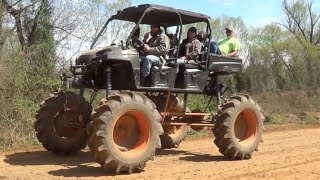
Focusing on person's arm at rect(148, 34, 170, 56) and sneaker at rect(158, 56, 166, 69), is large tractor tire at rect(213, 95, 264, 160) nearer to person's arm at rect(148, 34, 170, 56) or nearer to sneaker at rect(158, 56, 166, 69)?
sneaker at rect(158, 56, 166, 69)

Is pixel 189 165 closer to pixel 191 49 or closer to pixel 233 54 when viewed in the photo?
pixel 191 49

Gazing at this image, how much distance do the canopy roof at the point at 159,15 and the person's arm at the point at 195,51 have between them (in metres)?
0.51

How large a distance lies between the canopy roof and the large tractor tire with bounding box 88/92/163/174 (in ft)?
6.62

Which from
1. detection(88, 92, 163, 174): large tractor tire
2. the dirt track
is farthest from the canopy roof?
the dirt track

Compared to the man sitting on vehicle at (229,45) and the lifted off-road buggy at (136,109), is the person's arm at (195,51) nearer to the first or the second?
the lifted off-road buggy at (136,109)

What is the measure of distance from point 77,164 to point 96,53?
2.06m

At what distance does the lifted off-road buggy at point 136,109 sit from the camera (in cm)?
786

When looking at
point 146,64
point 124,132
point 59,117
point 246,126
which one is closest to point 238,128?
point 246,126

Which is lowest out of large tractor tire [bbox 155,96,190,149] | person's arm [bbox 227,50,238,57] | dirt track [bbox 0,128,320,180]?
dirt track [bbox 0,128,320,180]

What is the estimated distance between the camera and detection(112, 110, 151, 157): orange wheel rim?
8172mm

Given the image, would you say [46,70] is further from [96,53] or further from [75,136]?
[96,53]

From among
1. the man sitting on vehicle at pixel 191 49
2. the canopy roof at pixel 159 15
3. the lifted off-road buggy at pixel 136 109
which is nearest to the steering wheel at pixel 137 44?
the lifted off-road buggy at pixel 136 109

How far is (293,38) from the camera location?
47.3 metres

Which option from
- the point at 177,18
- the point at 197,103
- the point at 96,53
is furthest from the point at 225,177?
the point at 197,103
